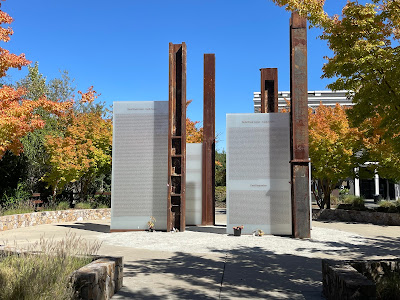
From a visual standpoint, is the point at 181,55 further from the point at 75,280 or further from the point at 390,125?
the point at 75,280

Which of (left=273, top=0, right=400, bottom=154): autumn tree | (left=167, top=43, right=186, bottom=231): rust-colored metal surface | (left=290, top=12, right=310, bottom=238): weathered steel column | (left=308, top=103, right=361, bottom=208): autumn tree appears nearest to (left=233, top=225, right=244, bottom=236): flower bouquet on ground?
(left=290, top=12, right=310, bottom=238): weathered steel column

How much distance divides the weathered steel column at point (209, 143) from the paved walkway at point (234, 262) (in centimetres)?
346

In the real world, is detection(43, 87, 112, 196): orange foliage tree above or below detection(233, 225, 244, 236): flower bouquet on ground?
above

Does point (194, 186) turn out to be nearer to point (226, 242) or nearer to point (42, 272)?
point (226, 242)

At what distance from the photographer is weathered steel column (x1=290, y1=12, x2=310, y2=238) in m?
14.2

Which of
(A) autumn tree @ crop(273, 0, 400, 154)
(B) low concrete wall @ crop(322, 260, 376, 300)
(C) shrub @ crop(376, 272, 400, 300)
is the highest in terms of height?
(A) autumn tree @ crop(273, 0, 400, 154)

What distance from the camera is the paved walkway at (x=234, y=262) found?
21.5 feet

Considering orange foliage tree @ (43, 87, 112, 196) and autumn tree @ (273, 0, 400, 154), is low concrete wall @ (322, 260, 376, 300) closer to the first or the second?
autumn tree @ (273, 0, 400, 154)

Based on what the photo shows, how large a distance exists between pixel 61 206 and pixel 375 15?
19.6 metres

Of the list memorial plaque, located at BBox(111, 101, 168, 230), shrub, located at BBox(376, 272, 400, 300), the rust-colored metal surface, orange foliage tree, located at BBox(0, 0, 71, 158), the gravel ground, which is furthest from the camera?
memorial plaque, located at BBox(111, 101, 168, 230)

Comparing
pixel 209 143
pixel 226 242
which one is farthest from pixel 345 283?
pixel 209 143

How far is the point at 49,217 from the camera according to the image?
1972 centimetres

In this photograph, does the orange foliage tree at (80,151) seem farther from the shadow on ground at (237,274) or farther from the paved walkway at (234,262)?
the shadow on ground at (237,274)

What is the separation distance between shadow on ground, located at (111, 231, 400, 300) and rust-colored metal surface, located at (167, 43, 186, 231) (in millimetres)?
4990
